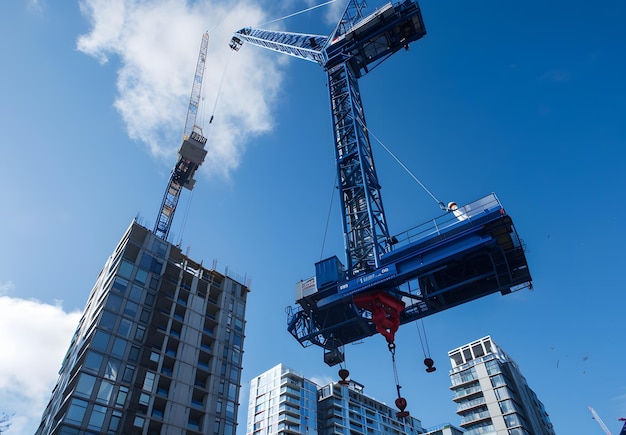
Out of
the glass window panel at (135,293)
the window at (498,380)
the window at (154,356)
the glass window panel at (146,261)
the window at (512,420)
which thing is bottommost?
the window at (154,356)

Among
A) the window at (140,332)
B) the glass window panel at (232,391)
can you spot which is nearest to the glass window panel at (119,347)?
the window at (140,332)

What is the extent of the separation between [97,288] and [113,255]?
212 inches

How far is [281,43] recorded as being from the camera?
5978cm

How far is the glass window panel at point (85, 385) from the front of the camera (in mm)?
45469

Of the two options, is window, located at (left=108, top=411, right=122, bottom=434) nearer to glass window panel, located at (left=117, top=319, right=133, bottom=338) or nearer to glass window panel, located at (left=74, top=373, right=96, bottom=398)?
glass window panel, located at (left=74, top=373, right=96, bottom=398)

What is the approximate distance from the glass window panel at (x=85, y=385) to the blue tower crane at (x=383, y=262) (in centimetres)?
2703

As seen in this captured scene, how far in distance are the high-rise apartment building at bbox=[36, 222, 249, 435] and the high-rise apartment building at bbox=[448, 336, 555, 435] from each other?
48.3 m

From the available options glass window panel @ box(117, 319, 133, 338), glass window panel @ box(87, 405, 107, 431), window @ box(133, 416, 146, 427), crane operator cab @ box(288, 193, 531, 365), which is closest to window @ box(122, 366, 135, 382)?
glass window panel @ box(117, 319, 133, 338)

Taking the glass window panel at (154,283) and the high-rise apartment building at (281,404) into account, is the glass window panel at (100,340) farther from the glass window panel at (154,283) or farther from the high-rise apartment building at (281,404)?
the high-rise apartment building at (281,404)

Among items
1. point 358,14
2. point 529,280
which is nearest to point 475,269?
point 529,280

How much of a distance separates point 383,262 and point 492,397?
67.7 metres

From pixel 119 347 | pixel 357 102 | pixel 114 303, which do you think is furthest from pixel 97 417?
pixel 357 102

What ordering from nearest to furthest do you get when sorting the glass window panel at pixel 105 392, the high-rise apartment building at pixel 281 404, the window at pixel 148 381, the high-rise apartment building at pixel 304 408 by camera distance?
the glass window panel at pixel 105 392, the window at pixel 148 381, the high-rise apartment building at pixel 281 404, the high-rise apartment building at pixel 304 408

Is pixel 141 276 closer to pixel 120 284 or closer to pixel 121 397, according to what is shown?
pixel 120 284
